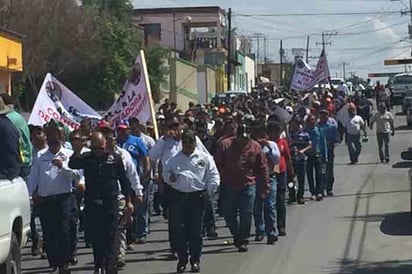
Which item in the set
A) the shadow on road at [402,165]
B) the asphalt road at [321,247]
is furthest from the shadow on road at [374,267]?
the shadow on road at [402,165]

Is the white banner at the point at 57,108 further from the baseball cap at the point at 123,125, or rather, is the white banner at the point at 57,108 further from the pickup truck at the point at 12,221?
the pickup truck at the point at 12,221

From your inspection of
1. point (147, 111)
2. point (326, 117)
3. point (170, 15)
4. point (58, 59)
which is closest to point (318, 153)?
point (326, 117)

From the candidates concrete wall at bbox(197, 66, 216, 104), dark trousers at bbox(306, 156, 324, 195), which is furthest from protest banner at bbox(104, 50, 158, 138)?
concrete wall at bbox(197, 66, 216, 104)

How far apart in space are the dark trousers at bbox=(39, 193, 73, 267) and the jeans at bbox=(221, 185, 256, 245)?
3.12 metres

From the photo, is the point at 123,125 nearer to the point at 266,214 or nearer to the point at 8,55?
the point at 266,214

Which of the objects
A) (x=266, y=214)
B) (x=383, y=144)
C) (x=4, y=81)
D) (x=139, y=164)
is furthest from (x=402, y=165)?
(x=139, y=164)

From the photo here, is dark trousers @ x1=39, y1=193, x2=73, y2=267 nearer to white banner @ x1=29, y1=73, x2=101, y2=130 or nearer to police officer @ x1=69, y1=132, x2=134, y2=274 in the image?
police officer @ x1=69, y1=132, x2=134, y2=274

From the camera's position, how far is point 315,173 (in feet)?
71.4

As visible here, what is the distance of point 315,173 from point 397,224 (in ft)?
14.2

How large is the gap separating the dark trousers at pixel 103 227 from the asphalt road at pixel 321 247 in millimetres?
1531

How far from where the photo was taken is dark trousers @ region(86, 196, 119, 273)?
39.2 ft

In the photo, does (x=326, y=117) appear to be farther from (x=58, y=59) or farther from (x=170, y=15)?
(x=170, y=15)

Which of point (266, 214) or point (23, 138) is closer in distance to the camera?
point (23, 138)

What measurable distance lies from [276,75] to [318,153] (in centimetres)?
13269
